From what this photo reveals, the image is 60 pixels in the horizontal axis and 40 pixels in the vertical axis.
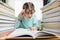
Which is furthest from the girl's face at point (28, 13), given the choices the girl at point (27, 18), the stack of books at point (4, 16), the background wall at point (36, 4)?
the background wall at point (36, 4)

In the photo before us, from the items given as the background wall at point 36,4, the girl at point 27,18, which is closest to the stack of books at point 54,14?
the girl at point 27,18

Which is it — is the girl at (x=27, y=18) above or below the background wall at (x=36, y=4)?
below

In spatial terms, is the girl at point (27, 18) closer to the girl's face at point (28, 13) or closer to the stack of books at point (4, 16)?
the girl's face at point (28, 13)

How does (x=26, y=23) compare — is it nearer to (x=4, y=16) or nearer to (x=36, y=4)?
(x=4, y=16)

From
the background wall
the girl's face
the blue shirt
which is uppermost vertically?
the background wall

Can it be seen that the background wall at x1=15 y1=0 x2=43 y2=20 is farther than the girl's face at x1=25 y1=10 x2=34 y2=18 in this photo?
Yes

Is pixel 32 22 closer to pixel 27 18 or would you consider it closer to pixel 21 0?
pixel 27 18

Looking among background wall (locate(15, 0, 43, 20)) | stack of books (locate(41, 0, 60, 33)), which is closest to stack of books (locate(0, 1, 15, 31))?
stack of books (locate(41, 0, 60, 33))

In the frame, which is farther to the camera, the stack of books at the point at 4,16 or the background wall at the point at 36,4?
the background wall at the point at 36,4

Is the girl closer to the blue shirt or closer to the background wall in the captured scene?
the blue shirt

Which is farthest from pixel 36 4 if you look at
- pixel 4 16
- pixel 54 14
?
pixel 4 16

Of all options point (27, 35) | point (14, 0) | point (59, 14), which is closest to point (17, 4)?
point (14, 0)

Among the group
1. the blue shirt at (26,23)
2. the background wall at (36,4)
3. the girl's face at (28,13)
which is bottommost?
the blue shirt at (26,23)

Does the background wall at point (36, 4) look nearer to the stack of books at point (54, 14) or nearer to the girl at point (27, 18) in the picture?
the stack of books at point (54, 14)
